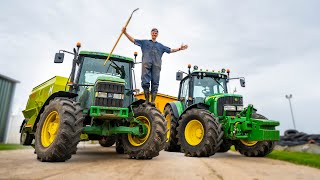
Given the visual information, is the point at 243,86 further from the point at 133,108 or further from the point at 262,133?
the point at 133,108

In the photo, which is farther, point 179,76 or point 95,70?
point 179,76

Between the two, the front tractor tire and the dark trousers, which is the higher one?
the dark trousers

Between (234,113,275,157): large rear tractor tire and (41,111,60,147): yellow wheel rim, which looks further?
(234,113,275,157): large rear tractor tire

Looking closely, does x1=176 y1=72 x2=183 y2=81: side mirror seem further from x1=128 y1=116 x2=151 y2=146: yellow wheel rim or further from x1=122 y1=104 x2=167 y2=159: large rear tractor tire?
x1=128 y1=116 x2=151 y2=146: yellow wheel rim

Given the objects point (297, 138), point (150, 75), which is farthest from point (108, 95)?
point (297, 138)

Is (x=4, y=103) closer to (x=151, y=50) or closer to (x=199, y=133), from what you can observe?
(x=151, y=50)

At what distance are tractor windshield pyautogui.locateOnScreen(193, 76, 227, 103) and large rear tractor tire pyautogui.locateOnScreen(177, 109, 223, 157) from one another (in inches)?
47.9

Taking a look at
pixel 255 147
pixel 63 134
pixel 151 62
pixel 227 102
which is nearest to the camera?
pixel 63 134

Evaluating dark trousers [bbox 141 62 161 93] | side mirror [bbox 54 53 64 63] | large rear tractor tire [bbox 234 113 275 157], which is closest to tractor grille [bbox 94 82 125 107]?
dark trousers [bbox 141 62 161 93]

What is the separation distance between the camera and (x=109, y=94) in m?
5.20

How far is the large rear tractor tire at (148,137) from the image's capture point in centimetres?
534

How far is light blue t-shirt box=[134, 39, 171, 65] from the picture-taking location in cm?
642

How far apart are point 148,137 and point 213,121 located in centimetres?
198

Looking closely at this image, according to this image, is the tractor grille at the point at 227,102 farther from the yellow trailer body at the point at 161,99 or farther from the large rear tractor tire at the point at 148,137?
the yellow trailer body at the point at 161,99
